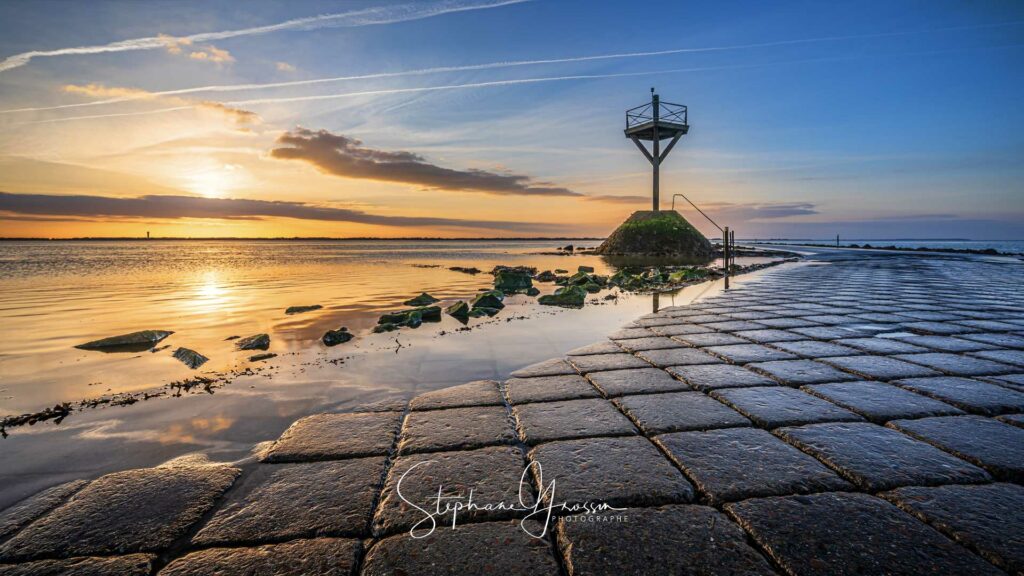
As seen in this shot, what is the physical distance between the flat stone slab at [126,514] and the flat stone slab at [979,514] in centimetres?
282

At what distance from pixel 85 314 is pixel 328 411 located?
9134 millimetres

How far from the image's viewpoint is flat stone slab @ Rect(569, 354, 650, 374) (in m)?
3.87

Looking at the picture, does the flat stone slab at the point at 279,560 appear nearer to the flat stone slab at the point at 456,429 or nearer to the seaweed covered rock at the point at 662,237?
the flat stone slab at the point at 456,429

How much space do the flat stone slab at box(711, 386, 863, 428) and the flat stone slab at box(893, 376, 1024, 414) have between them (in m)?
0.78

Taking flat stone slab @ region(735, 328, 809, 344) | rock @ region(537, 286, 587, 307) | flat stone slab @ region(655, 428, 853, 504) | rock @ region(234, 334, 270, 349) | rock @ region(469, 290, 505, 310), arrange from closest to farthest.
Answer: flat stone slab @ region(655, 428, 853, 504) < flat stone slab @ region(735, 328, 809, 344) < rock @ region(234, 334, 270, 349) < rock @ region(469, 290, 505, 310) < rock @ region(537, 286, 587, 307)

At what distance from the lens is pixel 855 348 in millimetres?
4258

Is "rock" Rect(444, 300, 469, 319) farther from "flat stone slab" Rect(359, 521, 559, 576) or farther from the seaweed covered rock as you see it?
the seaweed covered rock

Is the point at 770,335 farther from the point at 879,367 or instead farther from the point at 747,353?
the point at 879,367

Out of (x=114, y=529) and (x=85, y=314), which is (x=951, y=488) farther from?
(x=85, y=314)

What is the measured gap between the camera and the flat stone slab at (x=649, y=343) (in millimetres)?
4609

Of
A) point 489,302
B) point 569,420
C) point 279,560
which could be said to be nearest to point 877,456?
point 569,420

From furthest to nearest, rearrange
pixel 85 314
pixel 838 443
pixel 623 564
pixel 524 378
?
pixel 85 314
pixel 524 378
pixel 838 443
pixel 623 564

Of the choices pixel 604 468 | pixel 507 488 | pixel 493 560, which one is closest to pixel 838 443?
pixel 604 468

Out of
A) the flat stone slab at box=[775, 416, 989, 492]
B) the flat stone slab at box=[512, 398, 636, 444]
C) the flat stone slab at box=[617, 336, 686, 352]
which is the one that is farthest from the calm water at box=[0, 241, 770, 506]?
the flat stone slab at box=[775, 416, 989, 492]
